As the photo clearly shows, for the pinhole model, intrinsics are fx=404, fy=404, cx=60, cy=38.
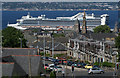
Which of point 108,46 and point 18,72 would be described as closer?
point 18,72

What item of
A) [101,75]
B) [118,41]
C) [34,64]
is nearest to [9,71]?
[34,64]

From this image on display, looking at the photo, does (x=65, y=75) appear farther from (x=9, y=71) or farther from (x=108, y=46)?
(x=108, y=46)

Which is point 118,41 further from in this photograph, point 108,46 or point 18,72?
point 18,72

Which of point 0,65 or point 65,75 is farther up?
point 0,65

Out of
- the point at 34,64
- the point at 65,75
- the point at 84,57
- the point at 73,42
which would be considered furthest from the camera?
the point at 73,42

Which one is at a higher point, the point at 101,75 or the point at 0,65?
the point at 0,65

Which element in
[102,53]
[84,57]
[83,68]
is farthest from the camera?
[84,57]

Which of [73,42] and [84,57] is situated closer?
[84,57]

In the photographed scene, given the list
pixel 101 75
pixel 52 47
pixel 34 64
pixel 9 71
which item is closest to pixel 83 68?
pixel 101 75

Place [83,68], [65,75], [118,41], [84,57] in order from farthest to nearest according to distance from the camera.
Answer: [84,57] < [118,41] < [83,68] < [65,75]
